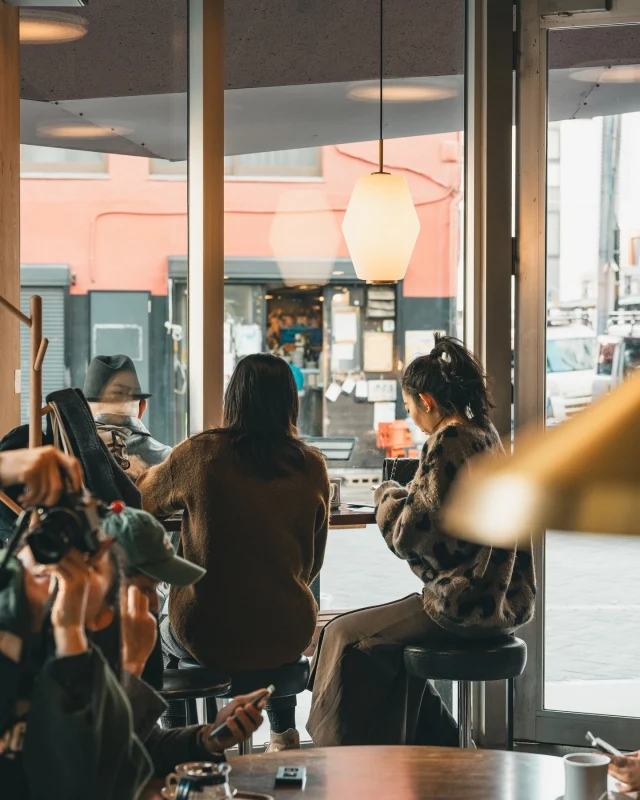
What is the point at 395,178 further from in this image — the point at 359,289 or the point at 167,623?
the point at 167,623

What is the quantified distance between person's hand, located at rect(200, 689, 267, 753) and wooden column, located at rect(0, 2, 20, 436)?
78.7 inches

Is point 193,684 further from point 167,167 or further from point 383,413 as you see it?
point 167,167

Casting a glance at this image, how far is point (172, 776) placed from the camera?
5.18ft

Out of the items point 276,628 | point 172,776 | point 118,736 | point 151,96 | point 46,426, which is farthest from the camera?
point 151,96

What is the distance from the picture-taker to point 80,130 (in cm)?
382

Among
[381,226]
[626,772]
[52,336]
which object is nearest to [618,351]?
[381,226]

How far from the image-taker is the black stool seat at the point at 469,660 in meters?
3.07

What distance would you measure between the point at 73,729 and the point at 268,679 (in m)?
1.94

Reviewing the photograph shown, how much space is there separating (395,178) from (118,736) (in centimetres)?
312

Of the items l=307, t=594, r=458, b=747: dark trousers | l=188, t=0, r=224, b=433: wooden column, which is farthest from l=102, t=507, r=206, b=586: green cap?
l=188, t=0, r=224, b=433: wooden column

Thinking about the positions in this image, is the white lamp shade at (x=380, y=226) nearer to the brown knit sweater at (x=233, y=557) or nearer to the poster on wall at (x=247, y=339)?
the poster on wall at (x=247, y=339)

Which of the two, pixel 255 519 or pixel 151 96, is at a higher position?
pixel 151 96

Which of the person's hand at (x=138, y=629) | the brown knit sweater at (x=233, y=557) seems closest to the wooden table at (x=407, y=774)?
the person's hand at (x=138, y=629)

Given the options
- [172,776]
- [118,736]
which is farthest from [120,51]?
[118,736]
